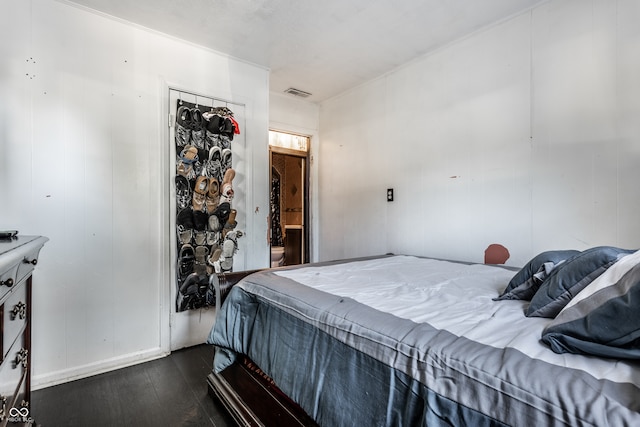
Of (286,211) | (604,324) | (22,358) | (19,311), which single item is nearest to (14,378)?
(22,358)

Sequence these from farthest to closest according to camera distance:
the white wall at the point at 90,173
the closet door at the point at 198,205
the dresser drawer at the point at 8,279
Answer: the closet door at the point at 198,205 → the white wall at the point at 90,173 → the dresser drawer at the point at 8,279

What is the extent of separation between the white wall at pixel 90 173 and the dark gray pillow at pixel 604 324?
2683 mm

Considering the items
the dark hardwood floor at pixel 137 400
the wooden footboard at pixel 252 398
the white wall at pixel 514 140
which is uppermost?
the white wall at pixel 514 140

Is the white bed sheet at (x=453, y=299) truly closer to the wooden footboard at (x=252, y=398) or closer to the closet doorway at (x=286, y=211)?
the wooden footboard at (x=252, y=398)

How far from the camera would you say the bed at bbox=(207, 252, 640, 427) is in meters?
0.67

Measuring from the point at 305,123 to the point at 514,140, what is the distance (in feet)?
8.57

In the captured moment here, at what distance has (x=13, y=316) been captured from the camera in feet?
3.69

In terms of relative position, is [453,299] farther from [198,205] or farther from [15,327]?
[198,205]

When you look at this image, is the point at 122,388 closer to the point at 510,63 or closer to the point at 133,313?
the point at 133,313

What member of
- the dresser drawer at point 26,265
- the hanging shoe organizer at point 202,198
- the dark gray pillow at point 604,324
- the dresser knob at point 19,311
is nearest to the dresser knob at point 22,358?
the dresser knob at point 19,311

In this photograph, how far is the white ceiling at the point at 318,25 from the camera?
2.25 meters

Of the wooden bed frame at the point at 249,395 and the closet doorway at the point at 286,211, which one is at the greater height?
the closet doorway at the point at 286,211

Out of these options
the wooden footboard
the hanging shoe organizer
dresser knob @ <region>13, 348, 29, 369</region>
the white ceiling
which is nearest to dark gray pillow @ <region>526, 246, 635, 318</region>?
the wooden footboard

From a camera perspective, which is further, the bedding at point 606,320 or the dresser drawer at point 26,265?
the dresser drawer at point 26,265
